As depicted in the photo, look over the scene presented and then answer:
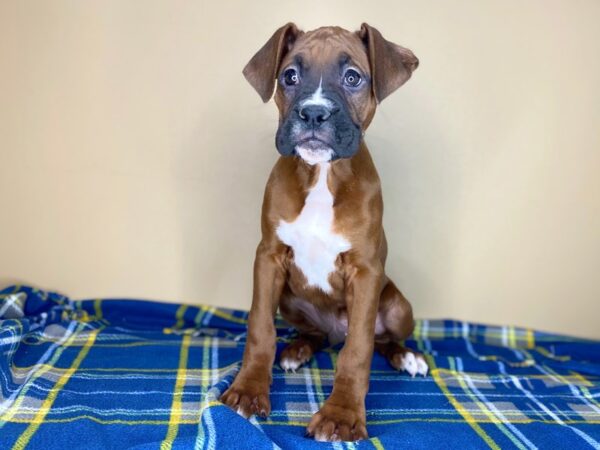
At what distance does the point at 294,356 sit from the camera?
2.99m

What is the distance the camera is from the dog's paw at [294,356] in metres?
2.96

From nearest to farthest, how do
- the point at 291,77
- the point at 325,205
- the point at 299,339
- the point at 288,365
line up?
the point at 291,77 → the point at 325,205 → the point at 288,365 → the point at 299,339

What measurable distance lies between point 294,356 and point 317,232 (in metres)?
0.73

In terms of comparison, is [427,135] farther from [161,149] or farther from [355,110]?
[161,149]

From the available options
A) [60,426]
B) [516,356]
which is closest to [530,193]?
[516,356]

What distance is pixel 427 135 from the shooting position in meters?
3.53

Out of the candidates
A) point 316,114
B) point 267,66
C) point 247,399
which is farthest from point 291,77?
point 247,399

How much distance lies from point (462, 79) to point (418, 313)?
139 cm

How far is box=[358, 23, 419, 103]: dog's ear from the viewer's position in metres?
2.45

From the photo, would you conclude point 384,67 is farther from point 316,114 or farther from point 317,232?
point 317,232

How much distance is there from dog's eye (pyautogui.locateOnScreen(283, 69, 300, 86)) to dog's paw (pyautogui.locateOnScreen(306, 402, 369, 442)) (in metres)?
1.28

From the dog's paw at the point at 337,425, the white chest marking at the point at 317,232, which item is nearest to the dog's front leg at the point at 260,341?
the white chest marking at the point at 317,232


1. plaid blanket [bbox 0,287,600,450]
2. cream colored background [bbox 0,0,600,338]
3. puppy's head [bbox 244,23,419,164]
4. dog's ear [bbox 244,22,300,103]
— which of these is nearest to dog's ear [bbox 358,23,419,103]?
puppy's head [bbox 244,23,419,164]

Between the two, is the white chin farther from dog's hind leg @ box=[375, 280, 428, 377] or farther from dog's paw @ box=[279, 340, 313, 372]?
dog's paw @ box=[279, 340, 313, 372]
